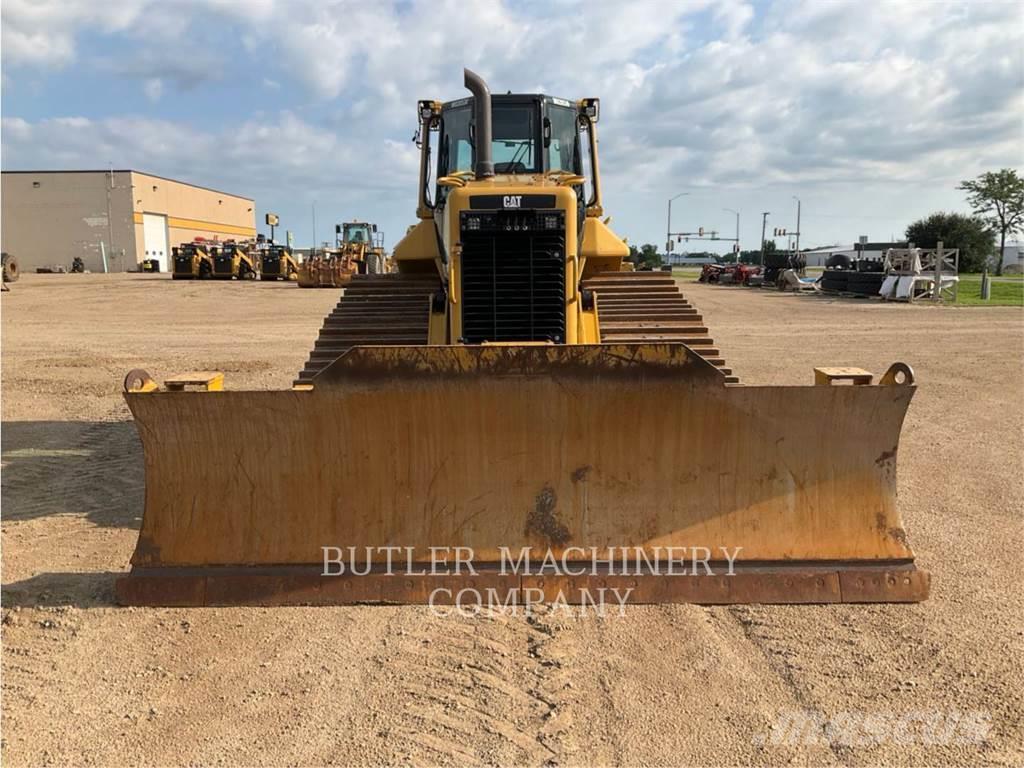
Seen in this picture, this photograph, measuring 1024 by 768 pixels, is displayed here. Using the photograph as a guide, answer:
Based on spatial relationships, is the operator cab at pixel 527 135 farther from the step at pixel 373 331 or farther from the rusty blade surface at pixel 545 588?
the rusty blade surface at pixel 545 588

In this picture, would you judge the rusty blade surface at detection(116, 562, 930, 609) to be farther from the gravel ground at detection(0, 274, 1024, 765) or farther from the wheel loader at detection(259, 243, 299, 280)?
the wheel loader at detection(259, 243, 299, 280)

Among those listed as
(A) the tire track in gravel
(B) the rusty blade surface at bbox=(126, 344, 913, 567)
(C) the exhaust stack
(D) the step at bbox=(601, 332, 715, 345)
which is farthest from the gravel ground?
(C) the exhaust stack

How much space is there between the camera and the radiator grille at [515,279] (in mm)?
4742

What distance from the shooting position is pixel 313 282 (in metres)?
33.3

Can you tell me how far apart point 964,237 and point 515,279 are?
210 feet

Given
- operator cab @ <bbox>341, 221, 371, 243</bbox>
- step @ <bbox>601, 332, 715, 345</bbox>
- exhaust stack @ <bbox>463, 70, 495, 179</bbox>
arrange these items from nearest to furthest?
exhaust stack @ <bbox>463, 70, 495, 179</bbox> < step @ <bbox>601, 332, 715, 345</bbox> < operator cab @ <bbox>341, 221, 371, 243</bbox>

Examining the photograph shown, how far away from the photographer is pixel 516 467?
383 cm

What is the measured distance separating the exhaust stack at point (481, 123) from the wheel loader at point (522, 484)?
2024 millimetres

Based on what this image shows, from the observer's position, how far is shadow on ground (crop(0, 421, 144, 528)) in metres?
5.13

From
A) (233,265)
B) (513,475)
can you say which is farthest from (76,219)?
(513,475)

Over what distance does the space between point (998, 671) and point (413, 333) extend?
4418mm

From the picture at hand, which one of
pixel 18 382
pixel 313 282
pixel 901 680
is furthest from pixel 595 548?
pixel 313 282

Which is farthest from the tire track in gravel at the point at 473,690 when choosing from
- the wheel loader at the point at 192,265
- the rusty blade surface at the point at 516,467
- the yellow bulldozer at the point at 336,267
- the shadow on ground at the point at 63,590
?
the wheel loader at the point at 192,265

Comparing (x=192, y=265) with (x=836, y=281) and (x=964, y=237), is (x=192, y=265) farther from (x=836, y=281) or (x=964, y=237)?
(x=964, y=237)
